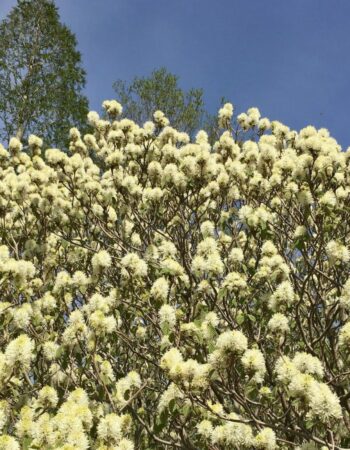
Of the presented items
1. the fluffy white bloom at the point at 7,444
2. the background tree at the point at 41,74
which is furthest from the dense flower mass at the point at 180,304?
the background tree at the point at 41,74

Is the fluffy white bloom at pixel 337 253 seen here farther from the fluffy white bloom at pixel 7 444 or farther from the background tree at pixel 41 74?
the background tree at pixel 41 74

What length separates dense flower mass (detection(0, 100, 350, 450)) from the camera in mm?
2732

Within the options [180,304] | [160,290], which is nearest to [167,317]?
[160,290]

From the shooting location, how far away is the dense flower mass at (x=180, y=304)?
2.73m

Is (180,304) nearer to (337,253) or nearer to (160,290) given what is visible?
(160,290)

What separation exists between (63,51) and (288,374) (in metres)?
15.5

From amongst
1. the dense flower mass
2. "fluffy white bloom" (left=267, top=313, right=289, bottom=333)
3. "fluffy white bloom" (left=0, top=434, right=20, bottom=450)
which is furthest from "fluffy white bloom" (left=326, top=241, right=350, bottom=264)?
"fluffy white bloom" (left=0, top=434, right=20, bottom=450)

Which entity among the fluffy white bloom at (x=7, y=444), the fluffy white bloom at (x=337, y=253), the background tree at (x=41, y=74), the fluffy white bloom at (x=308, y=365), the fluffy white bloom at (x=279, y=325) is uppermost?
the background tree at (x=41, y=74)

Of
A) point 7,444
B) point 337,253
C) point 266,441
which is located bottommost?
point 7,444

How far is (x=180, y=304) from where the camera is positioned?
17.2ft

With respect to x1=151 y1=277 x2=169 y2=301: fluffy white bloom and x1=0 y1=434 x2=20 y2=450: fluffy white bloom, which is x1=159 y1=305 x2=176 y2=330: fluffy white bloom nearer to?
x1=151 y1=277 x2=169 y2=301: fluffy white bloom

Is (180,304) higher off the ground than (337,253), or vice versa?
(180,304)

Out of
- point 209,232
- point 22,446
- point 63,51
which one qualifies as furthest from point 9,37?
point 22,446

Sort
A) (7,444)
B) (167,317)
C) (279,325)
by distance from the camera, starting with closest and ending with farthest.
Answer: (7,444)
(279,325)
(167,317)
